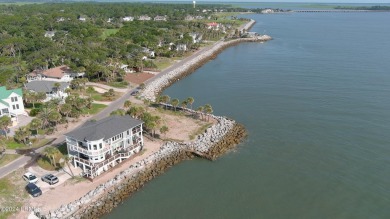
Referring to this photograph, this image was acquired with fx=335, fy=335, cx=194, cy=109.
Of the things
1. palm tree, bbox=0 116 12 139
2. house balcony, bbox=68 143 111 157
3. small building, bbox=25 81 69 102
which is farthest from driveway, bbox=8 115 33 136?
house balcony, bbox=68 143 111 157

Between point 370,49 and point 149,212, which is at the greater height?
point 370,49

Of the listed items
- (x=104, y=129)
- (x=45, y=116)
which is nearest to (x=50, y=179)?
(x=104, y=129)

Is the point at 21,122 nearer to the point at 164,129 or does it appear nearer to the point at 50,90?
the point at 50,90

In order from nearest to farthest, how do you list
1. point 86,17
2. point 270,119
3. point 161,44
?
point 270,119, point 161,44, point 86,17

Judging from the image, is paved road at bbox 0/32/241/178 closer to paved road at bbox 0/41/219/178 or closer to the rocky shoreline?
paved road at bbox 0/41/219/178

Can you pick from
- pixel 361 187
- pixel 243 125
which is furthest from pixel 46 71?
pixel 361 187

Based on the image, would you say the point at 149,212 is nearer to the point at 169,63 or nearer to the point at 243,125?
the point at 243,125

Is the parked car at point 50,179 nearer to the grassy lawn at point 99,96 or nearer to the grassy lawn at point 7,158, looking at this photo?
the grassy lawn at point 7,158
